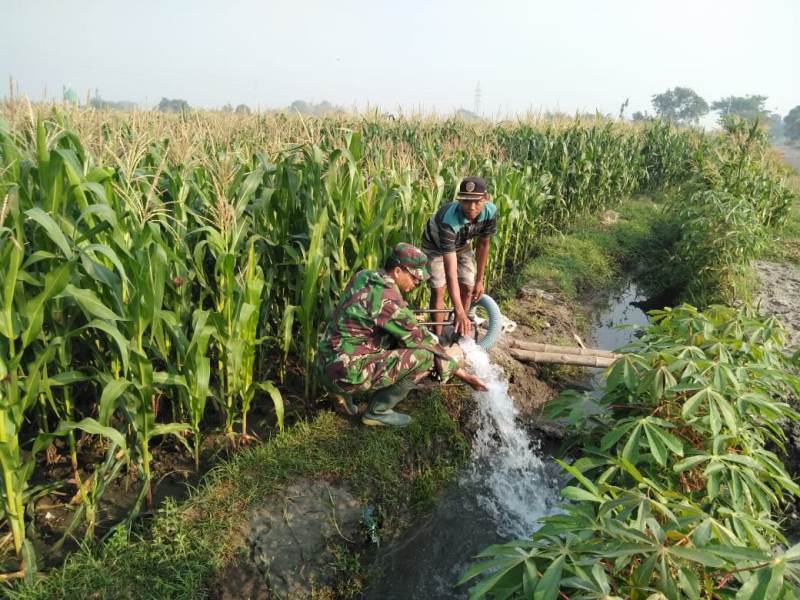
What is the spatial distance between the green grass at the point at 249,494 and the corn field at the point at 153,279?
0.22 metres

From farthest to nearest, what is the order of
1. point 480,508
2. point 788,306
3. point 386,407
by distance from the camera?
point 788,306
point 386,407
point 480,508

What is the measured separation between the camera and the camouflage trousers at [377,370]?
3.35 m

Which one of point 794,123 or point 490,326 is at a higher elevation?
point 794,123

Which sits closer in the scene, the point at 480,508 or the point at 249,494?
the point at 249,494

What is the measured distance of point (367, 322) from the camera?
3.35 metres

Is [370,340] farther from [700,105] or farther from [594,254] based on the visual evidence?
[700,105]

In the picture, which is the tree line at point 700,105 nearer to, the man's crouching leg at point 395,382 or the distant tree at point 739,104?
the distant tree at point 739,104

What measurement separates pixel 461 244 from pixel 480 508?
87.6 inches

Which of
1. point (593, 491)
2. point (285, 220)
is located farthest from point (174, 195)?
point (593, 491)

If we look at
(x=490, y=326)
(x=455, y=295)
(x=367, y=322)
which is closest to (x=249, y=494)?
(x=367, y=322)

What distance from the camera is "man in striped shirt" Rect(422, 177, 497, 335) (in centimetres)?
405

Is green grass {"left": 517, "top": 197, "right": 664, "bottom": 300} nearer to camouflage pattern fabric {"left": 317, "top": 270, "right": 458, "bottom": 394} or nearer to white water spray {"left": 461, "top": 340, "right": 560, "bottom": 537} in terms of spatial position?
white water spray {"left": 461, "top": 340, "right": 560, "bottom": 537}

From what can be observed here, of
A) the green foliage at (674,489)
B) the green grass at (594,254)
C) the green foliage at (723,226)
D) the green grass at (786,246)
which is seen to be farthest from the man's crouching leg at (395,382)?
the green grass at (786,246)

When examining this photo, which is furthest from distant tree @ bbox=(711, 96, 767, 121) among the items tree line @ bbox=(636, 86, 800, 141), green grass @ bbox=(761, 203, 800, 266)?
green grass @ bbox=(761, 203, 800, 266)
